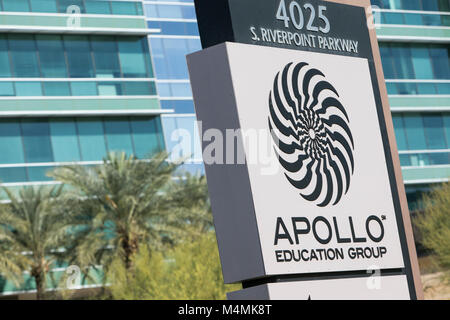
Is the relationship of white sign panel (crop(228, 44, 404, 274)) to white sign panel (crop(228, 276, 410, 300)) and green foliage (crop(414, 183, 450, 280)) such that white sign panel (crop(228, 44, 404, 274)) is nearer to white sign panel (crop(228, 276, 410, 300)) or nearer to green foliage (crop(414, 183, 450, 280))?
white sign panel (crop(228, 276, 410, 300))

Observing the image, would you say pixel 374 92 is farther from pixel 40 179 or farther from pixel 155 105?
pixel 155 105

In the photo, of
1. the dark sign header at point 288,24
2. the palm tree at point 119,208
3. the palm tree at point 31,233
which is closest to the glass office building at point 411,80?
the palm tree at point 119,208

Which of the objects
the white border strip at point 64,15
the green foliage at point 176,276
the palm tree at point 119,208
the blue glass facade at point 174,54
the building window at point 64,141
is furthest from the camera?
the blue glass facade at point 174,54

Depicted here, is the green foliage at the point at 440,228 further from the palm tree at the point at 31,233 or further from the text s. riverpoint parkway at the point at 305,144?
the text s. riverpoint parkway at the point at 305,144

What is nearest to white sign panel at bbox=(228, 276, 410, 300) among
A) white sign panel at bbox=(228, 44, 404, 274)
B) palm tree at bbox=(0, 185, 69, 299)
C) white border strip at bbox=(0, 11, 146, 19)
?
white sign panel at bbox=(228, 44, 404, 274)

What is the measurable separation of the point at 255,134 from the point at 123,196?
21.6m

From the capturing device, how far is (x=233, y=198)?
8.45 m

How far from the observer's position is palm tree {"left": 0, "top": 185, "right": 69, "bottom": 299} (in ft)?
98.8

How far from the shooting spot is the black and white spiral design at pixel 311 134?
9070mm

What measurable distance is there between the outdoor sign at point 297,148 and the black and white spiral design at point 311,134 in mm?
13

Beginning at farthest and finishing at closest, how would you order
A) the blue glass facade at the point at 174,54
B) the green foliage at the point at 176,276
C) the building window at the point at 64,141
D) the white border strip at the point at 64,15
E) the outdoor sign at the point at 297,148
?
the blue glass facade at the point at 174,54 < the white border strip at the point at 64,15 < the building window at the point at 64,141 < the green foliage at the point at 176,276 < the outdoor sign at the point at 297,148

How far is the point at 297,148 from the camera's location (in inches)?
363

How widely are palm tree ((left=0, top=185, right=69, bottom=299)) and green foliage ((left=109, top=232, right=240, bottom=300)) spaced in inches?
97.0
